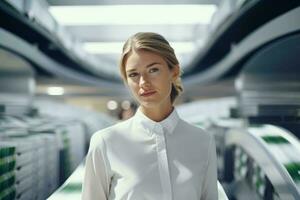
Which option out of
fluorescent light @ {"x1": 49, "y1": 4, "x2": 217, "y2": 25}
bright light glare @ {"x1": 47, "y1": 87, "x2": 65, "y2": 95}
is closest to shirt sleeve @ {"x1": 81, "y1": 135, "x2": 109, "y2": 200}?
fluorescent light @ {"x1": 49, "y1": 4, "x2": 217, "y2": 25}

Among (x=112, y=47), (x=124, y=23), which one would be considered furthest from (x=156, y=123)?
(x=112, y=47)

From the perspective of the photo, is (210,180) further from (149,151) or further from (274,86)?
(274,86)

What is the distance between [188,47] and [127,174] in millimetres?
5156

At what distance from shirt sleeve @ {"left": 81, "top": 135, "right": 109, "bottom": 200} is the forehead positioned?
27 centimetres

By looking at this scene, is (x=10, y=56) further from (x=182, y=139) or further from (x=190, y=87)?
(x=190, y=87)

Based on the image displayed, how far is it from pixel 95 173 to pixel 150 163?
0.17 meters

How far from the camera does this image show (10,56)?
428cm

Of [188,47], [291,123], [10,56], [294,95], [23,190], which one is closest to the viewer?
[23,190]

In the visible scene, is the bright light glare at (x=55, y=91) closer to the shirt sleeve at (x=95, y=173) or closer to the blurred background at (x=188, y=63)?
the blurred background at (x=188, y=63)

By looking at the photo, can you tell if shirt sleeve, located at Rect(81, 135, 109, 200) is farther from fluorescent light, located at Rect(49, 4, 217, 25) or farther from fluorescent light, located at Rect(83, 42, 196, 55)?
fluorescent light, located at Rect(83, 42, 196, 55)

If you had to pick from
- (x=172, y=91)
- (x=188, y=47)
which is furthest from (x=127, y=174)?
(x=188, y=47)

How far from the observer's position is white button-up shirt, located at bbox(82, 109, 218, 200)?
1147mm

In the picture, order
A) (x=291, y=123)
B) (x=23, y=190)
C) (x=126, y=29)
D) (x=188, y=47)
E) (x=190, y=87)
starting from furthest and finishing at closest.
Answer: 1. (x=190, y=87)
2. (x=188, y=47)
3. (x=126, y=29)
4. (x=291, y=123)
5. (x=23, y=190)

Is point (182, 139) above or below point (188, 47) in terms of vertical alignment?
below
